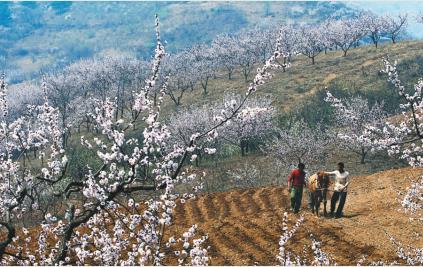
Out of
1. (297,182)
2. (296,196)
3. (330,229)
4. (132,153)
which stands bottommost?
(330,229)

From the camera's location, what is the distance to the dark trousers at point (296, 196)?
1705 cm

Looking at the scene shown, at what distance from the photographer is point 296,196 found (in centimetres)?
1736

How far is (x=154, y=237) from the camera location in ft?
25.3

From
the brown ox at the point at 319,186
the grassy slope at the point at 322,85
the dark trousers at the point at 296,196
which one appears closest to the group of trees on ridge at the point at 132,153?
the brown ox at the point at 319,186

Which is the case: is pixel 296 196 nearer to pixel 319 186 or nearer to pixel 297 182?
pixel 297 182

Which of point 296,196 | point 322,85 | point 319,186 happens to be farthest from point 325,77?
point 319,186

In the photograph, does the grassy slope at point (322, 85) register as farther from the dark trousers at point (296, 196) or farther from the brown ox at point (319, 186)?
the brown ox at point (319, 186)

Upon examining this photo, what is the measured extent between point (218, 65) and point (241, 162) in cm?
5182

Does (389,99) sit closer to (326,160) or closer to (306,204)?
(326,160)

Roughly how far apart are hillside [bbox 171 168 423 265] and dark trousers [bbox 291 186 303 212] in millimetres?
408

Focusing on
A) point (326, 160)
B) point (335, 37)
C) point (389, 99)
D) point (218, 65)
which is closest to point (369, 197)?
point (326, 160)

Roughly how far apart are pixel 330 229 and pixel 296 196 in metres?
2.12

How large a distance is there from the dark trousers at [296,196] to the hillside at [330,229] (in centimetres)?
41

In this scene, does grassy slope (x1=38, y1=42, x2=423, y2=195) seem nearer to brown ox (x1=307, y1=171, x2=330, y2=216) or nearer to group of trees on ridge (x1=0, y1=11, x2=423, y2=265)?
group of trees on ridge (x1=0, y1=11, x2=423, y2=265)
